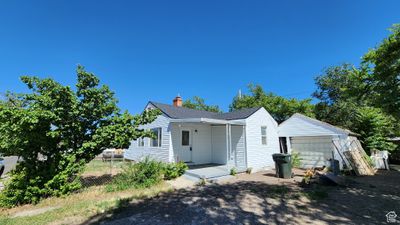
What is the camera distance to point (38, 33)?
34.4ft

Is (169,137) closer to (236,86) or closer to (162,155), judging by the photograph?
(162,155)

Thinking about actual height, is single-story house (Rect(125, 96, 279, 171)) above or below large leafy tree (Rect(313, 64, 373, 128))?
below

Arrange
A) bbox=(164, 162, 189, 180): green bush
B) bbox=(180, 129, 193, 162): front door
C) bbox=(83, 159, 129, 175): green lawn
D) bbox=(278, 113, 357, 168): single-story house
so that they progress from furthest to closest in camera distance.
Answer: bbox=(278, 113, 357, 168): single-story house
bbox=(180, 129, 193, 162): front door
bbox=(83, 159, 129, 175): green lawn
bbox=(164, 162, 189, 180): green bush

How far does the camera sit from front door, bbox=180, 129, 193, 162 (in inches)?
A: 487

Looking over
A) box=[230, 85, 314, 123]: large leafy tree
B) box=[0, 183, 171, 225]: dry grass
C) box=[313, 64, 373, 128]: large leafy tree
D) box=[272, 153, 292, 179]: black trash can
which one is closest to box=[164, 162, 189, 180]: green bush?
box=[0, 183, 171, 225]: dry grass

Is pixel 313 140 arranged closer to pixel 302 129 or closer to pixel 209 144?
pixel 302 129

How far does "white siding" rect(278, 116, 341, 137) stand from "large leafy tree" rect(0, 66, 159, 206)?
11.4m

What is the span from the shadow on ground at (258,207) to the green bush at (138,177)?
1.42 metres

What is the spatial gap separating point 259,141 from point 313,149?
13.0ft

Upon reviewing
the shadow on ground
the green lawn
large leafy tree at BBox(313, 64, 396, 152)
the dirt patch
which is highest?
large leafy tree at BBox(313, 64, 396, 152)

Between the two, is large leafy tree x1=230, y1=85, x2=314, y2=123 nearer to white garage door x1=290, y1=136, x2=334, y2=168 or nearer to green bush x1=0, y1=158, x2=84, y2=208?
white garage door x1=290, y1=136, x2=334, y2=168

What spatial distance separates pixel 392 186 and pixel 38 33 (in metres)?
18.3

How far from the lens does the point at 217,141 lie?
43.9 ft

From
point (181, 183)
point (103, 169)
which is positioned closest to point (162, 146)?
point (103, 169)
